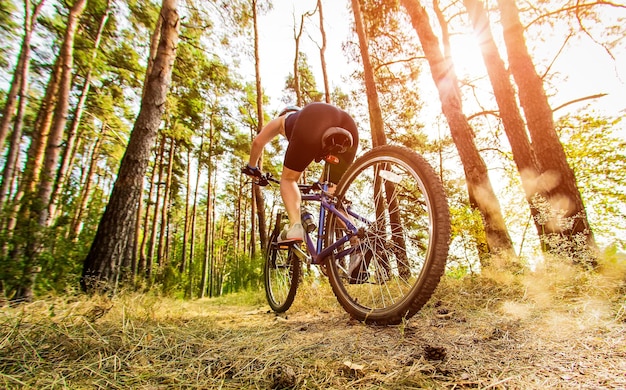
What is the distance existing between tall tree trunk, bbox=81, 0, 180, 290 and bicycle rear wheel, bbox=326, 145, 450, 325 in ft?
8.87

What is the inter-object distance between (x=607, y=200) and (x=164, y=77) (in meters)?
14.2

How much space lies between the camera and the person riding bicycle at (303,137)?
2.11m

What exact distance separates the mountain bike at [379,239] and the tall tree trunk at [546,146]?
2.52 metres

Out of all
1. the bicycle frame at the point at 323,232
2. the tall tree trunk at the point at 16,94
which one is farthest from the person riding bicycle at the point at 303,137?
the tall tree trunk at the point at 16,94

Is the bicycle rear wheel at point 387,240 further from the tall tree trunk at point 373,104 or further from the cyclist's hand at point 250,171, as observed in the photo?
the tall tree trunk at point 373,104

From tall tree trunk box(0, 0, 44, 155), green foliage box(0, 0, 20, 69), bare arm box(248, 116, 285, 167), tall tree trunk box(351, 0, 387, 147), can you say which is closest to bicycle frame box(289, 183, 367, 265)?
bare arm box(248, 116, 285, 167)

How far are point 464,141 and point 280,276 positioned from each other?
4474 mm

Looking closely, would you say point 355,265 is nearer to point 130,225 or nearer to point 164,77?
point 130,225

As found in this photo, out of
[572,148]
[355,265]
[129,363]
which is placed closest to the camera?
[129,363]

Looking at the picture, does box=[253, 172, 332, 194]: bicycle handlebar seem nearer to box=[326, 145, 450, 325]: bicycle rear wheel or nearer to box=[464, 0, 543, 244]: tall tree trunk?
box=[326, 145, 450, 325]: bicycle rear wheel

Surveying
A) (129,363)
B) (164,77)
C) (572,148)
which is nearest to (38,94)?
(164,77)

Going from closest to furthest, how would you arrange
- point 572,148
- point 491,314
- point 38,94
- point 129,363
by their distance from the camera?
point 129,363, point 491,314, point 38,94, point 572,148

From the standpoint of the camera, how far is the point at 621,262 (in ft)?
7.73

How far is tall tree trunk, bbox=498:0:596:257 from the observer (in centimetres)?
374
